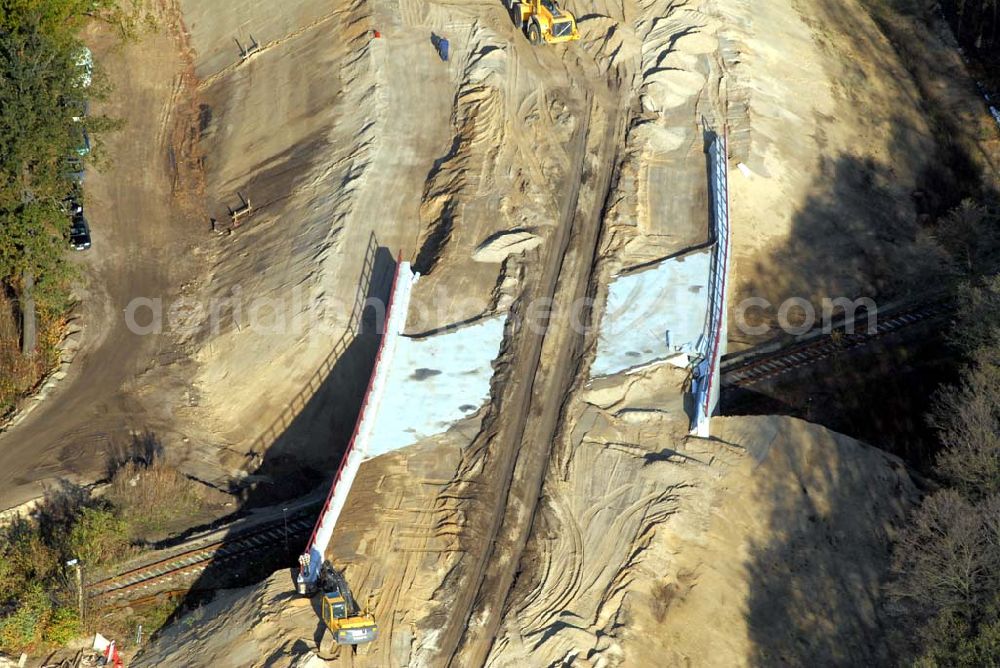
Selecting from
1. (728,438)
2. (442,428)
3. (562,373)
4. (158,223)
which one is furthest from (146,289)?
(728,438)

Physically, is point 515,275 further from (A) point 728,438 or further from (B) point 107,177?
(B) point 107,177

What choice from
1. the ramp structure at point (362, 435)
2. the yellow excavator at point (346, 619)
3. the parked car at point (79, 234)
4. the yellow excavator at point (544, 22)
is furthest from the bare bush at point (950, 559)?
the parked car at point (79, 234)

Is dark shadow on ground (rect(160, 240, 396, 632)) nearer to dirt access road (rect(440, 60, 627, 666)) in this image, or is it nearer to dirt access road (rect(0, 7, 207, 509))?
dirt access road (rect(0, 7, 207, 509))

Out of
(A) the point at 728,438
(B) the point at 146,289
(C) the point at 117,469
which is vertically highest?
(B) the point at 146,289

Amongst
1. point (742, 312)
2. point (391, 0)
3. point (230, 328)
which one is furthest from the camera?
point (391, 0)

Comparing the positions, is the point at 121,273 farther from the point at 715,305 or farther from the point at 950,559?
the point at 950,559

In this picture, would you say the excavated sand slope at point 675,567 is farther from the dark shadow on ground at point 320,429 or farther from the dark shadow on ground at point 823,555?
the dark shadow on ground at point 320,429
